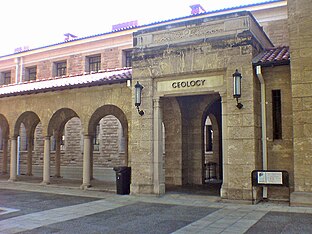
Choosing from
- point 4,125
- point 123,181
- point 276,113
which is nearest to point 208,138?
point 123,181

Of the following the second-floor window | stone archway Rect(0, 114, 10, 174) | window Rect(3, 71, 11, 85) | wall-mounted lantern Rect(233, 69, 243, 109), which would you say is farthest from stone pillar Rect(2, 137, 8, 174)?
wall-mounted lantern Rect(233, 69, 243, 109)

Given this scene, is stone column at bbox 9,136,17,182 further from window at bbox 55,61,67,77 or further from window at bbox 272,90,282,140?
window at bbox 272,90,282,140

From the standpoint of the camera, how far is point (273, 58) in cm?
1102

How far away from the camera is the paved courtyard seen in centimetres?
759

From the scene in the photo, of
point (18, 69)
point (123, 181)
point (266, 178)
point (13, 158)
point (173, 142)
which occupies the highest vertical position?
point (18, 69)

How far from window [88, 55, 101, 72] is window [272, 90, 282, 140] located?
1418cm

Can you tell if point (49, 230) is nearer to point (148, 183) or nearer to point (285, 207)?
point (148, 183)

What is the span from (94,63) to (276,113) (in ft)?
48.5

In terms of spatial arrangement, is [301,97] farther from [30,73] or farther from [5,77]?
[5,77]

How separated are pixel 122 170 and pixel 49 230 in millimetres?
5705

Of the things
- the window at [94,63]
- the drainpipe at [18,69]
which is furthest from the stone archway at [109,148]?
the drainpipe at [18,69]

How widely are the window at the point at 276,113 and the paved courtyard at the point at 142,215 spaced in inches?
89.5

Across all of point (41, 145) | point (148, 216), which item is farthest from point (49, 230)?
point (41, 145)

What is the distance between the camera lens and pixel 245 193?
1062 centimetres
